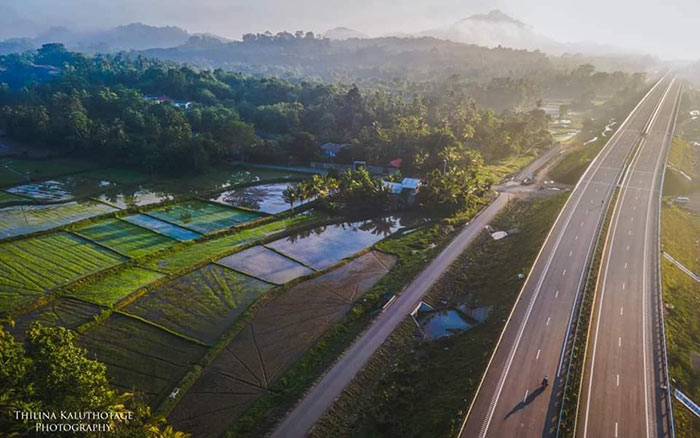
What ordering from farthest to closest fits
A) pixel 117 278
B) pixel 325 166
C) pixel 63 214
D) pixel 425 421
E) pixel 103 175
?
1. pixel 325 166
2. pixel 103 175
3. pixel 63 214
4. pixel 117 278
5. pixel 425 421

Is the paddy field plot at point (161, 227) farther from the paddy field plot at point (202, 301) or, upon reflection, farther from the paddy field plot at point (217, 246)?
the paddy field plot at point (202, 301)

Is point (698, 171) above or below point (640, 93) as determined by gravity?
below

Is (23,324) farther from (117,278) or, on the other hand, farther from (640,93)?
(640,93)

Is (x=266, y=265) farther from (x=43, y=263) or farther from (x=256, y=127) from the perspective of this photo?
(x=256, y=127)

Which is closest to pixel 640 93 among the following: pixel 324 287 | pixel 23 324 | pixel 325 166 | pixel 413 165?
pixel 413 165

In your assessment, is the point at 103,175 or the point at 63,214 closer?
the point at 63,214

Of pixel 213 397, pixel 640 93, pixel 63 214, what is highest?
pixel 640 93
